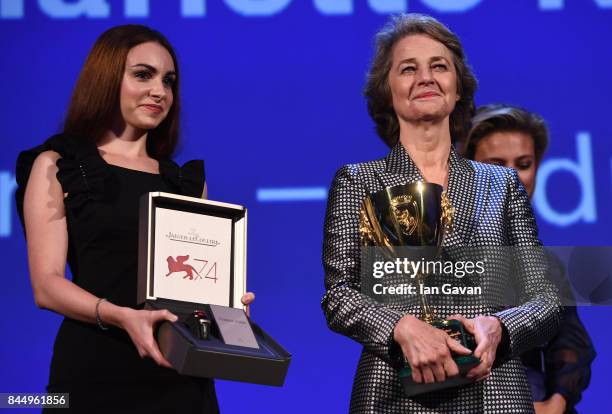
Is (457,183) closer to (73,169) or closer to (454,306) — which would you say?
(454,306)

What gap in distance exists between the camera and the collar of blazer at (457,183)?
201 centimetres

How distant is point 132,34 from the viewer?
2240mm

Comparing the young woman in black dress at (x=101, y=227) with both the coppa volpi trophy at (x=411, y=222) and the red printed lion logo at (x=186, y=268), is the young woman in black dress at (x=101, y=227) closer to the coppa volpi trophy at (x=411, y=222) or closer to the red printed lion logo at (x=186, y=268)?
the red printed lion logo at (x=186, y=268)

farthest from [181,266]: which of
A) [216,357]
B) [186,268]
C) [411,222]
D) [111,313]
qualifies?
[411,222]

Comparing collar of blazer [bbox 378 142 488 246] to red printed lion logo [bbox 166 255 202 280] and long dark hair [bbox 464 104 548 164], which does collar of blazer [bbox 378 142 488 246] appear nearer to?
A: red printed lion logo [bbox 166 255 202 280]

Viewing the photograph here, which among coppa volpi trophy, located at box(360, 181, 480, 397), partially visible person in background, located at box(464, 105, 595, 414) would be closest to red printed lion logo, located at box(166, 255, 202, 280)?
coppa volpi trophy, located at box(360, 181, 480, 397)

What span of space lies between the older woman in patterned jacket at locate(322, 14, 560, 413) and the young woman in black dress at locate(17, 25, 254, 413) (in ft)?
0.85

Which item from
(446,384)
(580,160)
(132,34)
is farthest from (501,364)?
(580,160)

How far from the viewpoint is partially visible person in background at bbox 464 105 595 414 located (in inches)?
Result: 101

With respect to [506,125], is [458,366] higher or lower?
lower

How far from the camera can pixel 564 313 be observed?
8.12 ft

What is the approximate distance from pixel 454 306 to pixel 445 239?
5.4 inches

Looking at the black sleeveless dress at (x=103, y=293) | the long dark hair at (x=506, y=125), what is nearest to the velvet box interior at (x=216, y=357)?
the black sleeveless dress at (x=103, y=293)

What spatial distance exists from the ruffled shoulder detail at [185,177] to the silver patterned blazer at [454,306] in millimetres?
332
